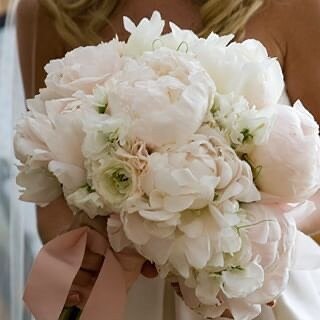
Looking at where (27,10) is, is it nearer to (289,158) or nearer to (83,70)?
(83,70)

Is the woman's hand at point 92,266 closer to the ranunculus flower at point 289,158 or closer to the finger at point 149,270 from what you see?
the finger at point 149,270

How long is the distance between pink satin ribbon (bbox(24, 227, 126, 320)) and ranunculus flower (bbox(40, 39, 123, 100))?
5.6 inches

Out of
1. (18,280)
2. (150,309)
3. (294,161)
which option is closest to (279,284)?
(294,161)

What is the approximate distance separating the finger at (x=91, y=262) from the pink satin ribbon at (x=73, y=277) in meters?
0.01

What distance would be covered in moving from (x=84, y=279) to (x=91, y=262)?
30mm

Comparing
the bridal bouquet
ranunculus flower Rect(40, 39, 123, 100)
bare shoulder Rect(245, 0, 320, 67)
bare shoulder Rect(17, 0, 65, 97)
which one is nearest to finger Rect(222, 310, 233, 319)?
the bridal bouquet

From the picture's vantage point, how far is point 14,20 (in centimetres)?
140

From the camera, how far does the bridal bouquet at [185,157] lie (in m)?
0.81

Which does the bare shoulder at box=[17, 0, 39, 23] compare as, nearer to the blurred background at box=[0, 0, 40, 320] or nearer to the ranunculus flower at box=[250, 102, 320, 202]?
the blurred background at box=[0, 0, 40, 320]

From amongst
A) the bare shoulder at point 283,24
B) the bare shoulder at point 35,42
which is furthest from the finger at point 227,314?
the bare shoulder at point 35,42

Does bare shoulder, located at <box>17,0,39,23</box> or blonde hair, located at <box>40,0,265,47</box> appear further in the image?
bare shoulder, located at <box>17,0,39,23</box>

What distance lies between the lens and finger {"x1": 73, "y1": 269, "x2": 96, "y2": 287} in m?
0.95

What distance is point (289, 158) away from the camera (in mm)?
858

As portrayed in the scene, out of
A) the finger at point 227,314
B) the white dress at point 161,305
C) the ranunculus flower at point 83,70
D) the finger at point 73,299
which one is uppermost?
the ranunculus flower at point 83,70
